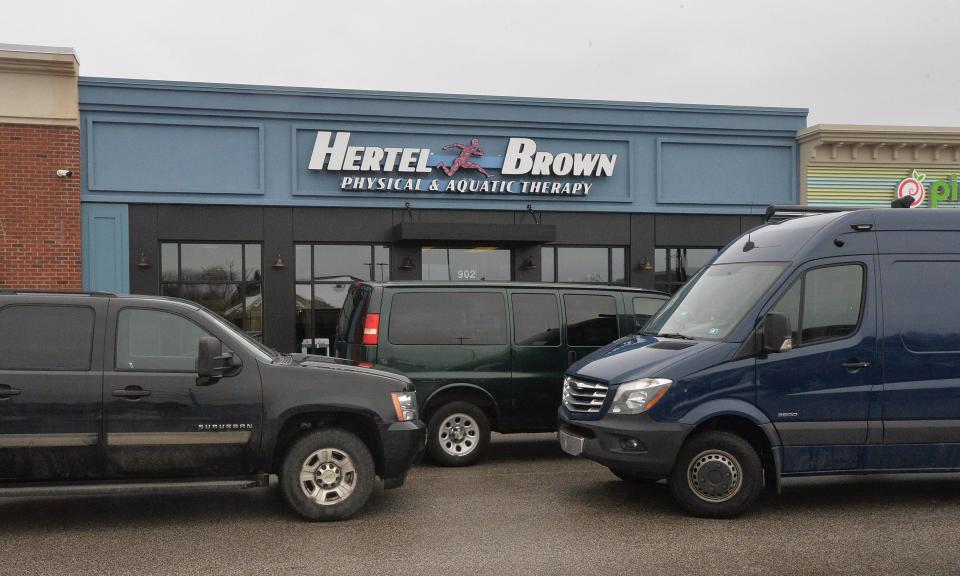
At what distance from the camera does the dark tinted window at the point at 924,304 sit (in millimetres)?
7086

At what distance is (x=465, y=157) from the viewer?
1722cm

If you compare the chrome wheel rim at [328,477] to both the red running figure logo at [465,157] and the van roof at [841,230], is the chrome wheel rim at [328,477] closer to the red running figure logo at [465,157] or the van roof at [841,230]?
the van roof at [841,230]

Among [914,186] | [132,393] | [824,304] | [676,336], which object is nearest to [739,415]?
[676,336]

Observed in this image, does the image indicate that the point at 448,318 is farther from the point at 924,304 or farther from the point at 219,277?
the point at 219,277

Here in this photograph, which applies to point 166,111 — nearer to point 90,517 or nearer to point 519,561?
point 90,517

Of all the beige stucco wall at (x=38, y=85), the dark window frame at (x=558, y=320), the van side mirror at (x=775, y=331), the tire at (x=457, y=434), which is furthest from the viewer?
the beige stucco wall at (x=38, y=85)

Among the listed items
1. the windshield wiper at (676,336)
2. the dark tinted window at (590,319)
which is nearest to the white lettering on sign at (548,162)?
the dark tinted window at (590,319)

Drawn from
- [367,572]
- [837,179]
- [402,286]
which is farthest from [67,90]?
[837,179]

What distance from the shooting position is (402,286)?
9.40 m

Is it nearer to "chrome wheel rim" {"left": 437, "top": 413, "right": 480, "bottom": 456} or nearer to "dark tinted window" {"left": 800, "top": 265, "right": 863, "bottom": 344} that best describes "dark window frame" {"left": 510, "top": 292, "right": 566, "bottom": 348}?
"chrome wheel rim" {"left": 437, "top": 413, "right": 480, "bottom": 456}

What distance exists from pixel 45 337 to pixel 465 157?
11627mm

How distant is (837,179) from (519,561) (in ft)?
51.8

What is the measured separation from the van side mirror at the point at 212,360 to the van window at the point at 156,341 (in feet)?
0.53

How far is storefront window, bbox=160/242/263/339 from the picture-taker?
1611cm
